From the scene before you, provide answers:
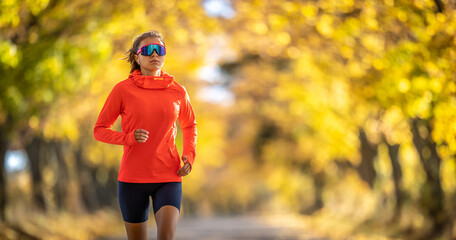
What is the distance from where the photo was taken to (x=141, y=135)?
16.0ft

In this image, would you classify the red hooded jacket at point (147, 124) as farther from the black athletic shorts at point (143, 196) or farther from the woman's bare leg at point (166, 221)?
the woman's bare leg at point (166, 221)

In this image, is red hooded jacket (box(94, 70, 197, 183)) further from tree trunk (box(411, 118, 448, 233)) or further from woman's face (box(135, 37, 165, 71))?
tree trunk (box(411, 118, 448, 233))

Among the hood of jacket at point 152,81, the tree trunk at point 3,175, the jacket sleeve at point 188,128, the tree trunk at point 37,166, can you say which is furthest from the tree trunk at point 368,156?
the hood of jacket at point 152,81

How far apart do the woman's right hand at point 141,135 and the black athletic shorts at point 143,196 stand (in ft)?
1.15

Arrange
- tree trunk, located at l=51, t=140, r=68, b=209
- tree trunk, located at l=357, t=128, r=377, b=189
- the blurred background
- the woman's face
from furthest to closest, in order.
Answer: tree trunk, located at l=51, t=140, r=68, b=209 → tree trunk, located at l=357, t=128, r=377, b=189 → the blurred background → the woman's face

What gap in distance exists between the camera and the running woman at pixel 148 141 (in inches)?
→ 198

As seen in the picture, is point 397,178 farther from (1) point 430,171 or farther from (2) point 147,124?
(2) point 147,124

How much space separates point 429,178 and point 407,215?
2568 millimetres

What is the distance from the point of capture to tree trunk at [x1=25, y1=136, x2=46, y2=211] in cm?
2220

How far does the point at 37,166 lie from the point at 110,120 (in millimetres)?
18952

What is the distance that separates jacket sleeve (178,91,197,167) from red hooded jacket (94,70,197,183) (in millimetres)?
129

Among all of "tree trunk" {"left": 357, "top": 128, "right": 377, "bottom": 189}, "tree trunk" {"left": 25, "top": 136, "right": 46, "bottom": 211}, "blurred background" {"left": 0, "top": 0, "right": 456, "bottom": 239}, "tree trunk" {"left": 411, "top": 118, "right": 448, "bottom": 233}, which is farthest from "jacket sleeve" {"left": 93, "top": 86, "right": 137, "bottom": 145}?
"tree trunk" {"left": 357, "top": 128, "right": 377, "bottom": 189}

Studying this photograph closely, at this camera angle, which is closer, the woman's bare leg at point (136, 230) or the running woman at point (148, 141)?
the running woman at point (148, 141)

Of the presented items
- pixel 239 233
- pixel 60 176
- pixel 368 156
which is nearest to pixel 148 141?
pixel 239 233
